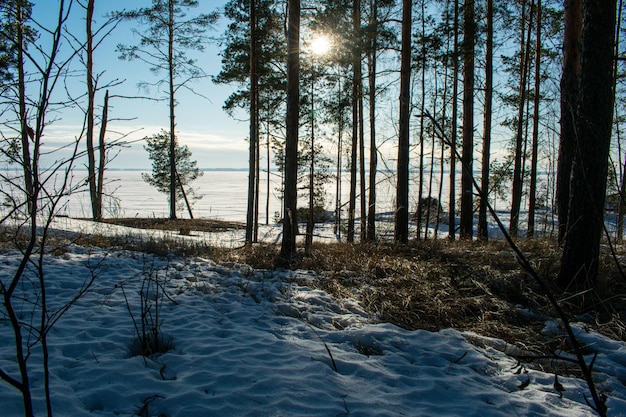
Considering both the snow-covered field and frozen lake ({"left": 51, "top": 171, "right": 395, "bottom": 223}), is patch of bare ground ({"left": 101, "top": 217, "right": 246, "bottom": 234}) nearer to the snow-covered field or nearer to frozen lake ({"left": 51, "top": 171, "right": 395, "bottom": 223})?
frozen lake ({"left": 51, "top": 171, "right": 395, "bottom": 223})

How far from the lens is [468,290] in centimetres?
501

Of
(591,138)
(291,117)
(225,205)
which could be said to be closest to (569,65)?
(591,138)

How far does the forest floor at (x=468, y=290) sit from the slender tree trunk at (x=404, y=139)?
1124mm

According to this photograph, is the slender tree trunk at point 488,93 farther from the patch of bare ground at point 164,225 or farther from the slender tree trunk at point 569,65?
the patch of bare ground at point 164,225

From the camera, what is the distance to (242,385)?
270 centimetres

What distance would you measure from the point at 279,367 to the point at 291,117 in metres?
4.92

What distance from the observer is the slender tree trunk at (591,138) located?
395 centimetres

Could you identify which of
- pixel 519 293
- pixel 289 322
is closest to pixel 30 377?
pixel 289 322

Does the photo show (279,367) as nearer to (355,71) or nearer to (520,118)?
(355,71)

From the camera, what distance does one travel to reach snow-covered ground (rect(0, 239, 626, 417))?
2.49 meters

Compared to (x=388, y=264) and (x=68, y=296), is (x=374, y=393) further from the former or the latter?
(x=68, y=296)

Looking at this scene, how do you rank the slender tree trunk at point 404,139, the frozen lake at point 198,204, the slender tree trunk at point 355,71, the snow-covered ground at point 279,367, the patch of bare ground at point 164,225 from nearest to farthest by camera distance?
the snow-covered ground at point 279,367 < the slender tree trunk at point 404,139 < the slender tree trunk at point 355,71 < the frozen lake at point 198,204 < the patch of bare ground at point 164,225

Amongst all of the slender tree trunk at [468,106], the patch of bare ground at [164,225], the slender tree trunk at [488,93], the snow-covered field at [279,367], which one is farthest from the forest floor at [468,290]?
the patch of bare ground at [164,225]

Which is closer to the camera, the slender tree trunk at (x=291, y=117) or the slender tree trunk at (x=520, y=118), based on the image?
the slender tree trunk at (x=291, y=117)
